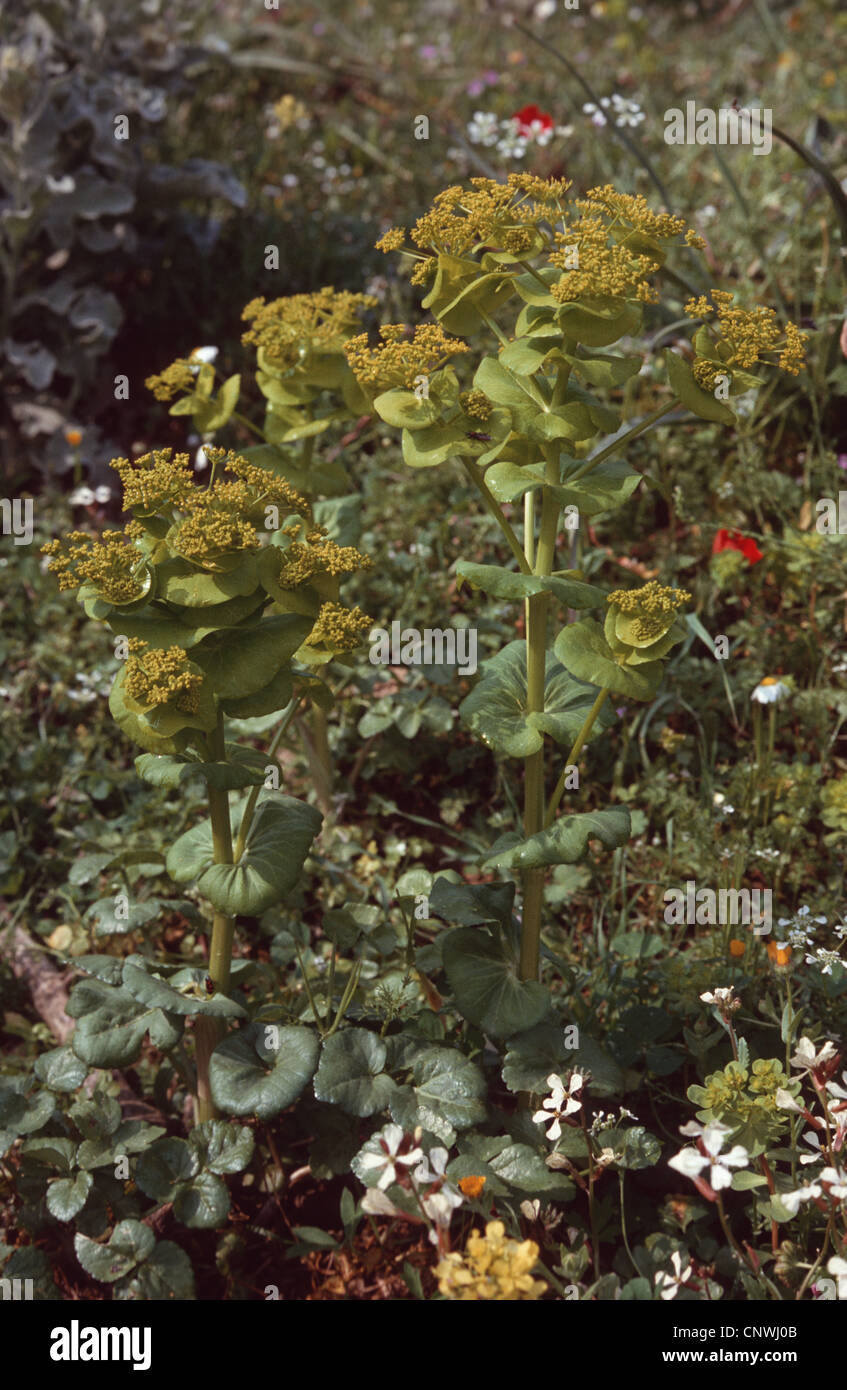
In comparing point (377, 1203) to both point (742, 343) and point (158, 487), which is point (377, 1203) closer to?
point (158, 487)

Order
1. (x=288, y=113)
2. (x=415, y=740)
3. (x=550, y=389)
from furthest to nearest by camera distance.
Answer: (x=288, y=113) < (x=415, y=740) < (x=550, y=389)

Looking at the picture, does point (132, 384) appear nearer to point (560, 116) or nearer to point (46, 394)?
point (46, 394)

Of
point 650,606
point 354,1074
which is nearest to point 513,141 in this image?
point 650,606

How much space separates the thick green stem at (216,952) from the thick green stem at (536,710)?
1.61 feet

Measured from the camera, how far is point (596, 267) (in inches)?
65.0

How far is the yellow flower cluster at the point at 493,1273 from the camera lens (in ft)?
4.95

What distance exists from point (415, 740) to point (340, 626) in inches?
45.3

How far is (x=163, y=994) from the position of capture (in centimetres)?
188

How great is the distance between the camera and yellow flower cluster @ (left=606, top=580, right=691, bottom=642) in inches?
67.6

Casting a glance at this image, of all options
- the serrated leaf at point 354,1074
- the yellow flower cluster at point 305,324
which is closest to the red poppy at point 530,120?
the yellow flower cluster at point 305,324

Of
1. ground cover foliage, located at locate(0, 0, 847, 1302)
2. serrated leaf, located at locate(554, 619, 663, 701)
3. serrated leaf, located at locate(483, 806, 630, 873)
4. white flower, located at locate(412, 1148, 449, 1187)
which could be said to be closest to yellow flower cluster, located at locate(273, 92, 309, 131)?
ground cover foliage, located at locate(0, 0, 847, 1302)

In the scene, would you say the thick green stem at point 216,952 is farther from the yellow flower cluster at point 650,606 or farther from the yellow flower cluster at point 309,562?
the yellow flower cluster at point 650,606

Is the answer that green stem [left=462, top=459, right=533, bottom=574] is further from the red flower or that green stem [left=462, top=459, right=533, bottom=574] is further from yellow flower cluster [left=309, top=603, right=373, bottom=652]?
the red flower

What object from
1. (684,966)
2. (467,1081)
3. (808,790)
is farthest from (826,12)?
(467,1081)
